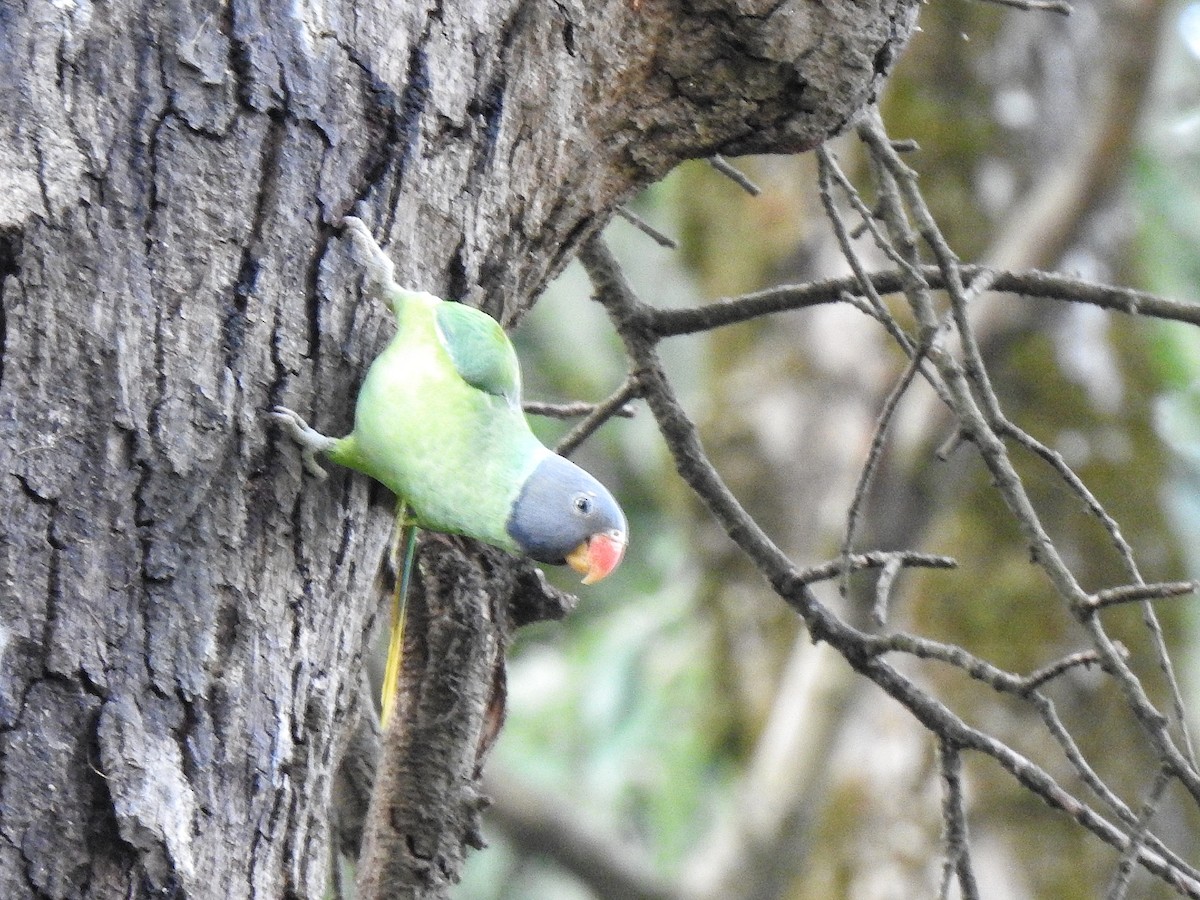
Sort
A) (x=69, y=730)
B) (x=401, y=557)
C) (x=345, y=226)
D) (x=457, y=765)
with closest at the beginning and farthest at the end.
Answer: (x=69, y=730) < (x=345, y=226) < (x=401, y=557) < (x=457, y=765)

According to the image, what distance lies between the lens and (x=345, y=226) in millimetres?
1802

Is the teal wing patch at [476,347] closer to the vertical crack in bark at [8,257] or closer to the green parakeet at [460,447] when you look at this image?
the green parakeet at [460,447]

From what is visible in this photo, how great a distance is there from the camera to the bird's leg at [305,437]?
1.72 meters

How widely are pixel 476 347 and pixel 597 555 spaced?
15.7 inches

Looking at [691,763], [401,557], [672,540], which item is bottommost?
[401,557]

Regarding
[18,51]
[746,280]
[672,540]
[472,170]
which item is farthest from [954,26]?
[18,51]

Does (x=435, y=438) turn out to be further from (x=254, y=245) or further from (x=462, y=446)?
(x=254, y=245)

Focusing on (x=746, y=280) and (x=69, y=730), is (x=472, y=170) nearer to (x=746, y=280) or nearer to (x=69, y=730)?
(x=69, y=730)

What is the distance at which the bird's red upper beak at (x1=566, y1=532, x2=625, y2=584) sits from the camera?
2070 mm

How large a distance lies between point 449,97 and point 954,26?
4.82 meters

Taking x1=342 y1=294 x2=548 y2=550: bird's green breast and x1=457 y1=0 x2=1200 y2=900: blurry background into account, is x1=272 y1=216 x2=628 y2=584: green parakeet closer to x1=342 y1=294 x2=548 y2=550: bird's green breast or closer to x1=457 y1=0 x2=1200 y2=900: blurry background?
x1=342 y1=294 x2=548 y2=550: bird's green breast

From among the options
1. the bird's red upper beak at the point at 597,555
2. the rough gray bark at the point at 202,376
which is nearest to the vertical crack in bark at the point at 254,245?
the rough gray bark at the point at 202,376

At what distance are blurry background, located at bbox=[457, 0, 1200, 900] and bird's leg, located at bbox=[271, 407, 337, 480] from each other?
273cm

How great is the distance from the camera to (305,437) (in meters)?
1.74
